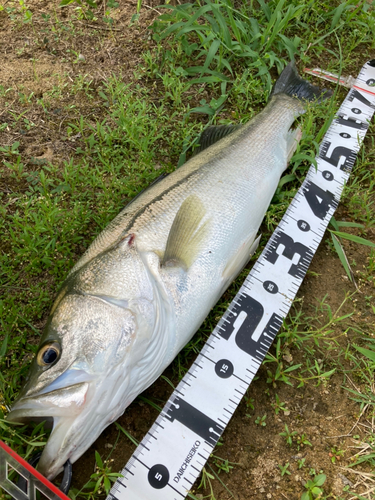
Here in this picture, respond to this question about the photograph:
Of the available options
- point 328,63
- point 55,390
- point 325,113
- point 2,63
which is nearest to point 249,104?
point 325,113

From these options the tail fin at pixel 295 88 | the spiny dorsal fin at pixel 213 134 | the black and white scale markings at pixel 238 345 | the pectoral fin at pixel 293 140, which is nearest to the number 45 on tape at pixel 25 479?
the black and white scale markings at pixel 238 345

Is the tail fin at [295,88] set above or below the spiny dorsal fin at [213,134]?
above

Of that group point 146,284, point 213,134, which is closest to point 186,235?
point 146,284

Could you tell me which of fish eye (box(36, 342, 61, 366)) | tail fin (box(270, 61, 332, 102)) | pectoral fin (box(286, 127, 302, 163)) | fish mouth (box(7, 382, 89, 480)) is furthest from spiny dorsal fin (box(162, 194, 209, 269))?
tail fin (box(270, 61, 332, 102))

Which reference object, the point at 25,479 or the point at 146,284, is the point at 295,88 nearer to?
the point at 146,284

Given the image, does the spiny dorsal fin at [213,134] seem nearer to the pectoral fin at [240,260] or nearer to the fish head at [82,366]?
the pectoral fin at [240,260]

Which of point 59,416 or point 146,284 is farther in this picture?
point 146,284
